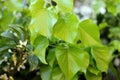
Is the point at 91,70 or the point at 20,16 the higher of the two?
the point at 20,16

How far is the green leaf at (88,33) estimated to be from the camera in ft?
3.16

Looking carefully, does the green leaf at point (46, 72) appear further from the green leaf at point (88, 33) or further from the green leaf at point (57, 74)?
the green leaf at point (88, 33)

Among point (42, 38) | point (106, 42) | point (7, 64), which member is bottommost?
point (106, 42)

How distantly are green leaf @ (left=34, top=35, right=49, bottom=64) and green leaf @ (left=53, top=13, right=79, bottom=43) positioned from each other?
0.06 metres

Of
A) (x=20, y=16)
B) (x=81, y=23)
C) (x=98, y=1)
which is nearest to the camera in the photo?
(x=81, y=23)

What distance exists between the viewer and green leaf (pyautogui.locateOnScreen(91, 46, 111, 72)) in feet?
3.21

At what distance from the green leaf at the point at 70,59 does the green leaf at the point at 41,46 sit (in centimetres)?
5

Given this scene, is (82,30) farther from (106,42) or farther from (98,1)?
(106,42)

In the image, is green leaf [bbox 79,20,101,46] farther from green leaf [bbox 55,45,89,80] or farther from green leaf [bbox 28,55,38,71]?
green leaf [bbox 28,55,38,71]

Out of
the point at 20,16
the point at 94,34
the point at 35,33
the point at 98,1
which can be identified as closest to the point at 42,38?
the point at 35,33

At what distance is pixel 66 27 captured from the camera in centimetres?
86

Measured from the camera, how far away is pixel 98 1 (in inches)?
58.9

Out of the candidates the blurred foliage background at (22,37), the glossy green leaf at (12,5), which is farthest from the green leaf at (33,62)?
the glossy green leaf at (12,5)

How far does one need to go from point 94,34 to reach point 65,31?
0.18m
